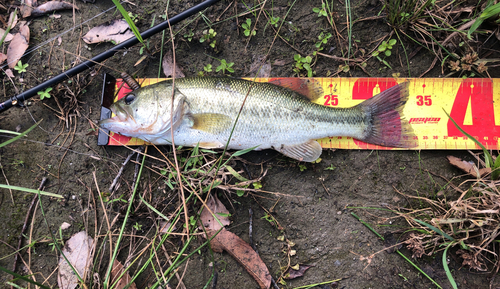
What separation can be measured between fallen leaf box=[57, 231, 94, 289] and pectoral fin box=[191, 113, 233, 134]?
1836mm

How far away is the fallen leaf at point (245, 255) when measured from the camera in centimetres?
293

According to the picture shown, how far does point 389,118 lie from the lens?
3.03 meters

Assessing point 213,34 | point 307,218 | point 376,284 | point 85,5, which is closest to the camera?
point 376,284

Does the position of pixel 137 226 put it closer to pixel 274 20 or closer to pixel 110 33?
pixel 110 33

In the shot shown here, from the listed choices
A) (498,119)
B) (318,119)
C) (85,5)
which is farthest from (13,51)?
(498,119)

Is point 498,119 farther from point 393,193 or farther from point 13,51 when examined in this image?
point 13,51

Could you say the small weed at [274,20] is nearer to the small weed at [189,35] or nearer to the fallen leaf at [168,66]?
the small weed at [189,35]

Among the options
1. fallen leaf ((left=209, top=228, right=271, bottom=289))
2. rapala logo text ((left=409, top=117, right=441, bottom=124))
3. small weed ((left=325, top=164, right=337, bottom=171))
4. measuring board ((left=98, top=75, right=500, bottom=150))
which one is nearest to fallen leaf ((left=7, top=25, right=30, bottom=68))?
measuring board ((left=98, top=75, right=500, bottom=150))

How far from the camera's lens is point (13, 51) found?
350 centimetres

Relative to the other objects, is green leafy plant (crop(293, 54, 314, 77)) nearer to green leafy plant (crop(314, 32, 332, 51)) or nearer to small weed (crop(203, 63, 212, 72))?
green leafy plant (crop(314, 32, 332, 51))

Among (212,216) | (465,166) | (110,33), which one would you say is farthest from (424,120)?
(110,33)

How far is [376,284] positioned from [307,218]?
1014 mm

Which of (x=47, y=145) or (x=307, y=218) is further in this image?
(x=47, y=145)

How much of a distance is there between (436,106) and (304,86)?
160 centimetres
